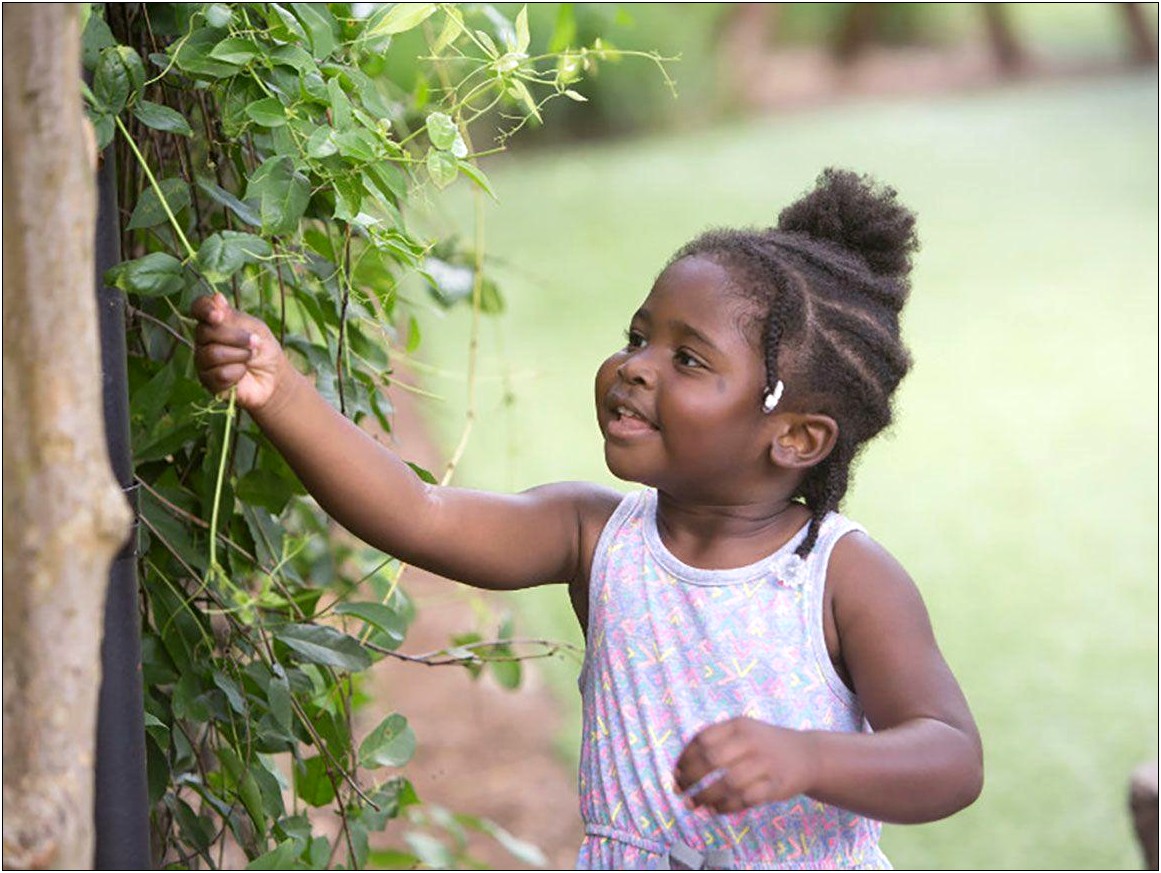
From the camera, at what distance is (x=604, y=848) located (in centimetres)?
153

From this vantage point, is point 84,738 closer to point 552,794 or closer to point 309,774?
point 309,774

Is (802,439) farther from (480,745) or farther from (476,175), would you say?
(480,745)

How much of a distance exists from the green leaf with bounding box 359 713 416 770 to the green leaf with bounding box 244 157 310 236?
22.8 inches

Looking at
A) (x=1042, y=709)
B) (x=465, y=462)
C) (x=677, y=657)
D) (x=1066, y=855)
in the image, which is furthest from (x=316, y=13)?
(x=465, y=462)

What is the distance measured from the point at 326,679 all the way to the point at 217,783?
0.54 feet

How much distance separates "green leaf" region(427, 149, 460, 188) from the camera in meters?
1.45

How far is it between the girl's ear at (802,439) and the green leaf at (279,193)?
0.47m

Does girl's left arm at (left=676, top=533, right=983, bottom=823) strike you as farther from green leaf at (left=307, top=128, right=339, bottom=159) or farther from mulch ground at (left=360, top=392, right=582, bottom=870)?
A: mulch ground at (left=360, top=392, right=582, bottom=870)

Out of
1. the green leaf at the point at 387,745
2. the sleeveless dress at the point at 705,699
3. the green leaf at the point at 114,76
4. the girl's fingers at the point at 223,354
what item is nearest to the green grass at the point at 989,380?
the sleeveless dress at the point at 705,699

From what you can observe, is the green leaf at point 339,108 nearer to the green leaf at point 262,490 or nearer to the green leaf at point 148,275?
the green leaf at point 148,275

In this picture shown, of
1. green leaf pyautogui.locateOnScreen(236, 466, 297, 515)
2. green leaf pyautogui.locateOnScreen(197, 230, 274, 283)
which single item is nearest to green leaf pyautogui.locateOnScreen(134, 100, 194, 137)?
green leaf pyautogui.locateOnScreen(197, 230, 274, 283)

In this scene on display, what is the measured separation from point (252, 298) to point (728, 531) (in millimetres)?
676

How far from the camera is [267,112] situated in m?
1.43

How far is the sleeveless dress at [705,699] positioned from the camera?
1497mm
